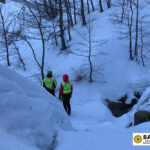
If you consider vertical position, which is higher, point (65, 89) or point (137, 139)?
point (137, 139)

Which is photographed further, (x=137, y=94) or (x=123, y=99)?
(x=137, y=94)

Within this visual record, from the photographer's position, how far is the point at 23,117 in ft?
7.59

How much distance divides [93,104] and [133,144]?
213 inches

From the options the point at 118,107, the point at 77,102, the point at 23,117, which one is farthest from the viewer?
the point at 77,102

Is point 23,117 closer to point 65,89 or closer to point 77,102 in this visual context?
point 65,89

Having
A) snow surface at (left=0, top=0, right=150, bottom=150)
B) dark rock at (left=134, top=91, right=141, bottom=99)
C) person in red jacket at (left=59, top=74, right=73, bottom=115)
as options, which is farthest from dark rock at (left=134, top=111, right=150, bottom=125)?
dark rock at (left=134, top=91, right=141, bottom=99)

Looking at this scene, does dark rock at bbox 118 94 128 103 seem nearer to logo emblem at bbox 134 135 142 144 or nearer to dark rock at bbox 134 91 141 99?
dark rock at bbox 134 91 141 99

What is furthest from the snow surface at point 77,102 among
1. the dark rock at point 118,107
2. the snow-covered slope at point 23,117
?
the dark rock at point 118,107

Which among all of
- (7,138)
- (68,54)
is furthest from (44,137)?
(68,54)

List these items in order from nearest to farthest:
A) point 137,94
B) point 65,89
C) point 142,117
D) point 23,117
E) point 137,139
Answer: point 23,117 → point 137,139 → point 142,117 → point 65,89 → point 137,94

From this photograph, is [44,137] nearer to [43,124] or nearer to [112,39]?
[43,124]

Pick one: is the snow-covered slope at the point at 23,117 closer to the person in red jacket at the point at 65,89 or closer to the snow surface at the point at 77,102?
the snow surface at the point at 77,102

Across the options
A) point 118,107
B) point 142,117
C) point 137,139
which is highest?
point 137,139

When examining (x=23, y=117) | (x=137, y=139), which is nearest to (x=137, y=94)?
(x=137, y=139)
